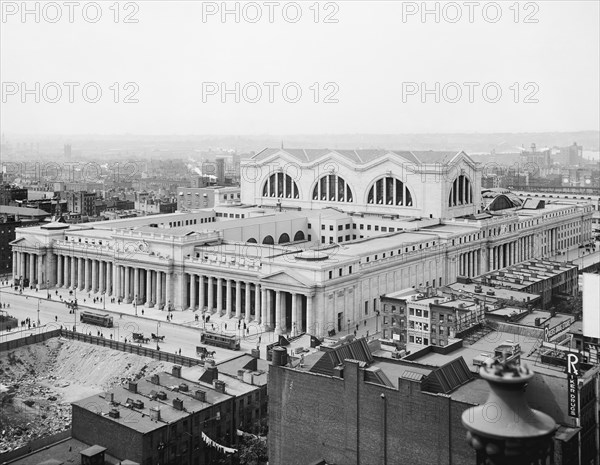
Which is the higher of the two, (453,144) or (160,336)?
(453,144)

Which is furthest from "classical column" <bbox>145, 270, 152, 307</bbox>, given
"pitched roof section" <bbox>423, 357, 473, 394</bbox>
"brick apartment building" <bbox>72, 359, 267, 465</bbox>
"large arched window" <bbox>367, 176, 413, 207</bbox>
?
"pitched roof section" <bbox>423, 357, 473, 394</bbox>

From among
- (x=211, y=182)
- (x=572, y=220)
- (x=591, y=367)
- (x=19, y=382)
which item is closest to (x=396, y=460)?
(x=591, y=367)

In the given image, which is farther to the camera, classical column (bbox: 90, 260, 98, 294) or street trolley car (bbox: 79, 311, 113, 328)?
classical column (bbox: 90, 260, 98, 294)

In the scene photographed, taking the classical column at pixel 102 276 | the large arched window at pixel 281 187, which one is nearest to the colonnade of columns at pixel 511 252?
the large arched window at pixel 281 187

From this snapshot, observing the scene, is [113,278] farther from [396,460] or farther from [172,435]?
[396,460]

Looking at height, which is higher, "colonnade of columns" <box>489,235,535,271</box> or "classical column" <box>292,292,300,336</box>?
"colonnade of columns" <box>489,235,535,271</box>

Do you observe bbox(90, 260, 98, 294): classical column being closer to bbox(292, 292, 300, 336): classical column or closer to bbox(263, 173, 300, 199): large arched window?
bbox(292, 292, 300, 336): classical column
